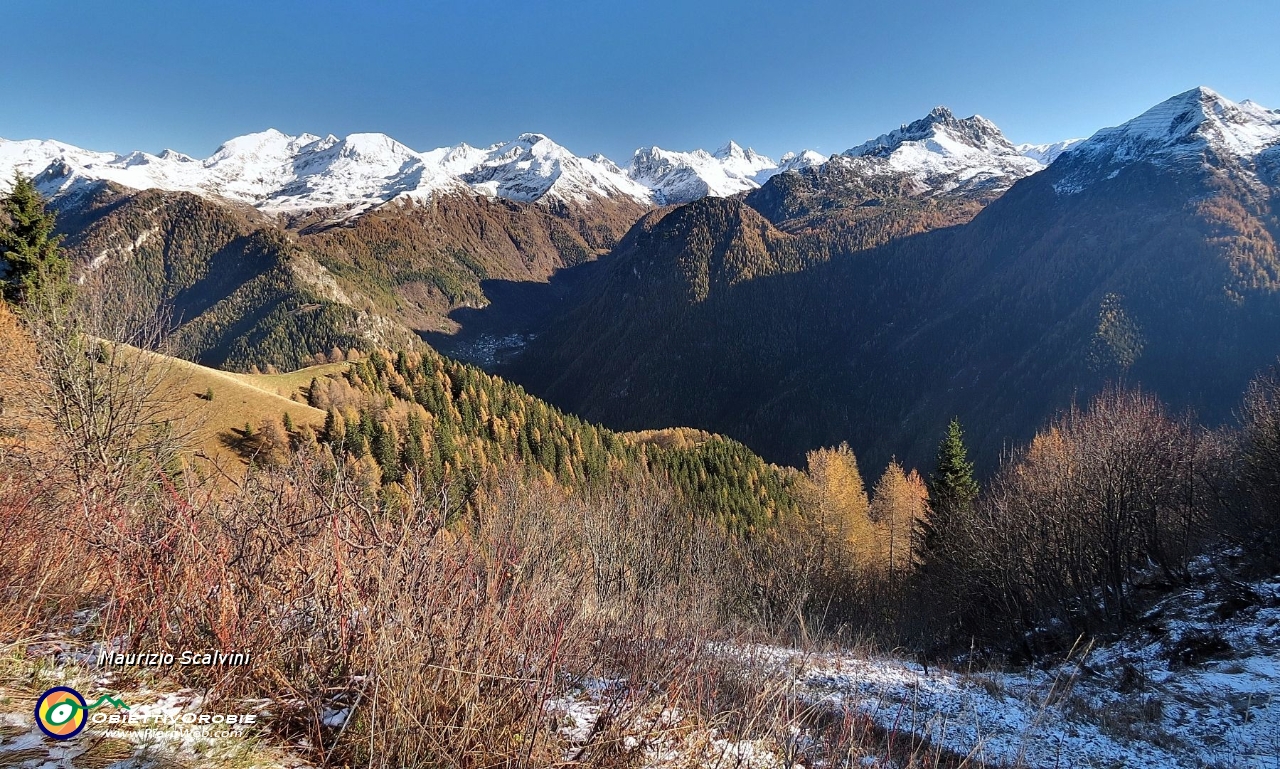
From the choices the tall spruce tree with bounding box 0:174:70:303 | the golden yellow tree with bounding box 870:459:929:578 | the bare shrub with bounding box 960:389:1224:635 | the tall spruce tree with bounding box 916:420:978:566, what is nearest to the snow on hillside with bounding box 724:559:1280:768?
the bare shrub with bounding box 960:389:1224:635

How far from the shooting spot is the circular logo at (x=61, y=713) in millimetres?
2574

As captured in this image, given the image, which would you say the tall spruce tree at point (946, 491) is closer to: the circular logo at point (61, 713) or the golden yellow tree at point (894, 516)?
the golden yellow tree at point (894, 516)

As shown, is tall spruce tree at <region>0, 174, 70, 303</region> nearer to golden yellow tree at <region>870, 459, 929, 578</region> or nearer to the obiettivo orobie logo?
the obiettivo orobie logo

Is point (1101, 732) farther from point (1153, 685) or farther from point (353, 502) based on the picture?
point (353, 502)

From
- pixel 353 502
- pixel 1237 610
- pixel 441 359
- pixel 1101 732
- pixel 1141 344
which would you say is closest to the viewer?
pixel 353 502

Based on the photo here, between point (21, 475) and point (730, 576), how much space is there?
2696 centimetres

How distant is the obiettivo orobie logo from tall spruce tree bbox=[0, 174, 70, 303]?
26.8m

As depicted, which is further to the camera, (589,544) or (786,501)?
(786,501)

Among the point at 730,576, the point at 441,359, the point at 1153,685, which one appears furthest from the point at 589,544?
the point at 441,359

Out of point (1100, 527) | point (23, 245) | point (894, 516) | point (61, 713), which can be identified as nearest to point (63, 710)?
point (61, 713)

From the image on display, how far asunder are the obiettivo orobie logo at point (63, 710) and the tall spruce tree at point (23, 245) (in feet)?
88.0

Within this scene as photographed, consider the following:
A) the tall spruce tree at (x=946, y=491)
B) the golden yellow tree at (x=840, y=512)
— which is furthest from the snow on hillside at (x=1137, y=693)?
the golden yellow tree at (x=840, y=512)

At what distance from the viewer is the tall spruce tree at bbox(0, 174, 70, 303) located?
20.7 metres

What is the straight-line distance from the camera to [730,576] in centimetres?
2856
